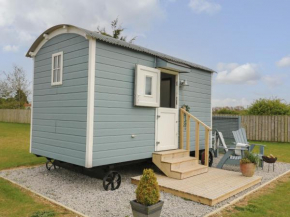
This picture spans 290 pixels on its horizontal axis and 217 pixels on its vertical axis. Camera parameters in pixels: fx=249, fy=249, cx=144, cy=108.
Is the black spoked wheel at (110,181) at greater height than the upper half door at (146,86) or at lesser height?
lesser

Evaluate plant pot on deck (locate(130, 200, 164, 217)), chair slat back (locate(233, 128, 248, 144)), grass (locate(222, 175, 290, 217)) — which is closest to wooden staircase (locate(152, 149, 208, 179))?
grass (locate(222, 175, 290, 217))

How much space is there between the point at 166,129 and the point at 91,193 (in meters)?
2.52

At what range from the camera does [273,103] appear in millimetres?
15391

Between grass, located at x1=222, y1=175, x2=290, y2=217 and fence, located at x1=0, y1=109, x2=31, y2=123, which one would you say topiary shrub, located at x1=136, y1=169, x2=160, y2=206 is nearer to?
grass, located at x1=222, y1=175, x2=290, y2=217

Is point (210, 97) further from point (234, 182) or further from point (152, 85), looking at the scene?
point (234, 182)

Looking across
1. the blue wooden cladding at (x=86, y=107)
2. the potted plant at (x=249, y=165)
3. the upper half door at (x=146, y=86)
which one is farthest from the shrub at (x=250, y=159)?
the upper half door at (x=146, y=86)

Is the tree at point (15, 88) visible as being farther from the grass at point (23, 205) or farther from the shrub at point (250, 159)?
the shrub at point (250, 159)

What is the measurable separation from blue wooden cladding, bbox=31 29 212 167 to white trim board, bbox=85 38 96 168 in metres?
0.05

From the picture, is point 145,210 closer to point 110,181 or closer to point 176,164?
point 110,181

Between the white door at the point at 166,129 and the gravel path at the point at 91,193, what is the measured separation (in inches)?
42.0

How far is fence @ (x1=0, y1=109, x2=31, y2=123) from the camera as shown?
83.1 feet

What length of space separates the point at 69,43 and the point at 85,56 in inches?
29.8

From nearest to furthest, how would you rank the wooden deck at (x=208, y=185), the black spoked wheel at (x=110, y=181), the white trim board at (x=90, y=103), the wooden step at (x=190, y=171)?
1. the wooden deck at (x=208, y=185)
2. the white trim board at (x=90, y=103)
3. the black spoked wheel at (x=110, y=181)
4. the wooden step at (x=190, y=171)

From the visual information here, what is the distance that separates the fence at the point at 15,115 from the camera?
25320 millimetres
